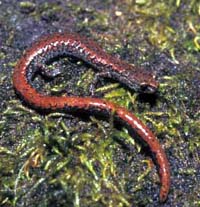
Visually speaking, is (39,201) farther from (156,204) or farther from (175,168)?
(175,168)

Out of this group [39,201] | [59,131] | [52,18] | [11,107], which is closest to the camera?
[39,201]

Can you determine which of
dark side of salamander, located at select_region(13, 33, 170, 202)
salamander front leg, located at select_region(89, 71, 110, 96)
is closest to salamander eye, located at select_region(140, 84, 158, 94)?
dark side of salamander, located at select_region(13, 33, 170, 202)

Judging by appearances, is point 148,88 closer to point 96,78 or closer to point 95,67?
point 96,78

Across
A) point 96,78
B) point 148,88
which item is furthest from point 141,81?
point 96,78

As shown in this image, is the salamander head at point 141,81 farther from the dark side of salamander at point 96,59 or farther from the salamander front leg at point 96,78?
the salamander front leg at point 96,78

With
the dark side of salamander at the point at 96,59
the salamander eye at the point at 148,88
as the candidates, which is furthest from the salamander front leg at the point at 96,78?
the salamander eye at the point at 148,88

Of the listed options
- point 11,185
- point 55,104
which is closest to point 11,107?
point 55,104
